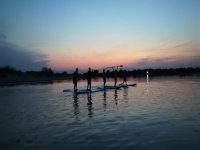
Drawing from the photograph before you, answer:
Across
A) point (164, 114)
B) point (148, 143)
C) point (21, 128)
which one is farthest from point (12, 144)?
point (164, 114)

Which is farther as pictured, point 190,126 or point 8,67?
point 8,67

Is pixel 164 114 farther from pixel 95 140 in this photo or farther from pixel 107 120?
pixel 95 140

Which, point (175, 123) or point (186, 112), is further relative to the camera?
point (186, 112)

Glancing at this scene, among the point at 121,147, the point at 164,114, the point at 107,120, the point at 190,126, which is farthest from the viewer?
the point at 164,114

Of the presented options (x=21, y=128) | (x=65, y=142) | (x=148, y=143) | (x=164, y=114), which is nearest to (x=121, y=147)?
(x=148, y=143)

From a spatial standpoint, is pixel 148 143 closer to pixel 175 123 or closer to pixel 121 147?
pixel 121 147

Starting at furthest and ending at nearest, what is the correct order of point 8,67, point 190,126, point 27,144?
point 8,67 → point 190,126 → point 27,144

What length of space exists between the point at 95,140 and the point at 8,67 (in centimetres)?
10859

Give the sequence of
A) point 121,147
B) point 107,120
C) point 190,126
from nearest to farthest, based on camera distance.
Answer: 1. point 121,147
2. point 190,126
3. point 107,120

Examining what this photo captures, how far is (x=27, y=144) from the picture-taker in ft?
32.3

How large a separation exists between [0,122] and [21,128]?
211 centimetres

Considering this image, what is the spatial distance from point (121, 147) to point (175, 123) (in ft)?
14.2

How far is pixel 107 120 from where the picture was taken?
45.8 ft

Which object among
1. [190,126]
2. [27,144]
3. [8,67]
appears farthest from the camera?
[8,67]
